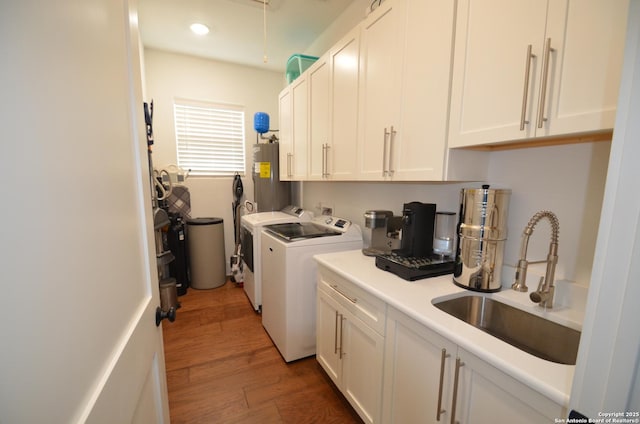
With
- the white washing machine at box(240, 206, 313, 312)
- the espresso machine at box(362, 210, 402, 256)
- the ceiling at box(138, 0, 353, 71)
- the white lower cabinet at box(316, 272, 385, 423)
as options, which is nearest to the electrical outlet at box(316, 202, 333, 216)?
the white washing machine at box(240, 206, 313, 312)

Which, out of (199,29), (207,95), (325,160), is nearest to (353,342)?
(325,160)

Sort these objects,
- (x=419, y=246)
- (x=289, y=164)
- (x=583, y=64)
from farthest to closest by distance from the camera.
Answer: (x=289, y=164) → (x=419, y=246) → (x=583, y=64)

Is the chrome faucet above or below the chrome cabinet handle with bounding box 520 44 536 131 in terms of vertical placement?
below

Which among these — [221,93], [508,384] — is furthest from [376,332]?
[221,93]

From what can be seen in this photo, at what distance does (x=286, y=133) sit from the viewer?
111 inches

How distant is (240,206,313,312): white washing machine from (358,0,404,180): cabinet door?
121 cm

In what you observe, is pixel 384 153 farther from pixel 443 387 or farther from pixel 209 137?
pixel 209 137

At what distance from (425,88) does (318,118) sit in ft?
3.58

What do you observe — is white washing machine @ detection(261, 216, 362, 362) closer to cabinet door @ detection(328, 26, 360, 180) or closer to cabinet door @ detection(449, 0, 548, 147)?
cabinet door @ detection(328, 26, 360, 180)

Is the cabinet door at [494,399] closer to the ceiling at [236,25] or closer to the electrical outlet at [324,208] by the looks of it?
the electrical outlet at [324,208]

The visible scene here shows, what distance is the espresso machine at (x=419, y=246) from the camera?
4.56ft

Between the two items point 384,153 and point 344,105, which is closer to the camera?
point 384,153

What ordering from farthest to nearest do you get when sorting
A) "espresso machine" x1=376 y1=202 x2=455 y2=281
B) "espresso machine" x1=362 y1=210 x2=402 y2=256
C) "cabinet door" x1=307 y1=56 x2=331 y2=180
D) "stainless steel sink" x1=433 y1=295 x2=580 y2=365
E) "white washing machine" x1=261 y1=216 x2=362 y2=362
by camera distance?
"cabinet door" x1=307 y1=56 x2=331 y2=180
"white washing machine" x1=261 y1=216 x2=362 y2=362
"espresso machine" x1=362 y1=210 x2=402 y2=256
"espresso machine" x1=376 y1=202 x2=455 y2=281
"stainless steel sink" x1=433 y1=295 x2=580 y2=365

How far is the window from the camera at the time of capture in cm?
335
